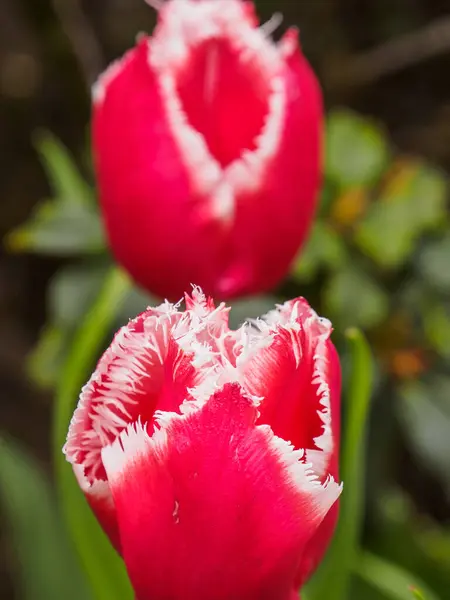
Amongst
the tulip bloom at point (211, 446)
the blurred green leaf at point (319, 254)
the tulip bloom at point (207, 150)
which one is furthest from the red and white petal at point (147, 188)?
the blurred green leaf at point (319, 254)

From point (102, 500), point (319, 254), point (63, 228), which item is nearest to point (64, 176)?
point (63, 228)

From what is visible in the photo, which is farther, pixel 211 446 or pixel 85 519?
pixel 85 519

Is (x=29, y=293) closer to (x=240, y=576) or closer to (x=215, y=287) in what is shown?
(x=215, y=287)

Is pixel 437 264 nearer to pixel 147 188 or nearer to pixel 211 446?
pixel 147 188

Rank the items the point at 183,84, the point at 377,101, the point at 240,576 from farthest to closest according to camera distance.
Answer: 1. the point at 377,101
2. the point at 183,84
3. the point at 240,576

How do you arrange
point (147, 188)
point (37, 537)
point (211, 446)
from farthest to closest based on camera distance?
1. point (37, 537)
2. point (147, 188)
3. point (211, 446)

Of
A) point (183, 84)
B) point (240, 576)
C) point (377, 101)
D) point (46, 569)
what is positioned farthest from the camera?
point (377, 101)

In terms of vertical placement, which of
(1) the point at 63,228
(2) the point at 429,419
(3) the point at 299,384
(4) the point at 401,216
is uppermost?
(3) the point at 299,384

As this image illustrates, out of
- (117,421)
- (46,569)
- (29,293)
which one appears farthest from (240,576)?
(29,293)
